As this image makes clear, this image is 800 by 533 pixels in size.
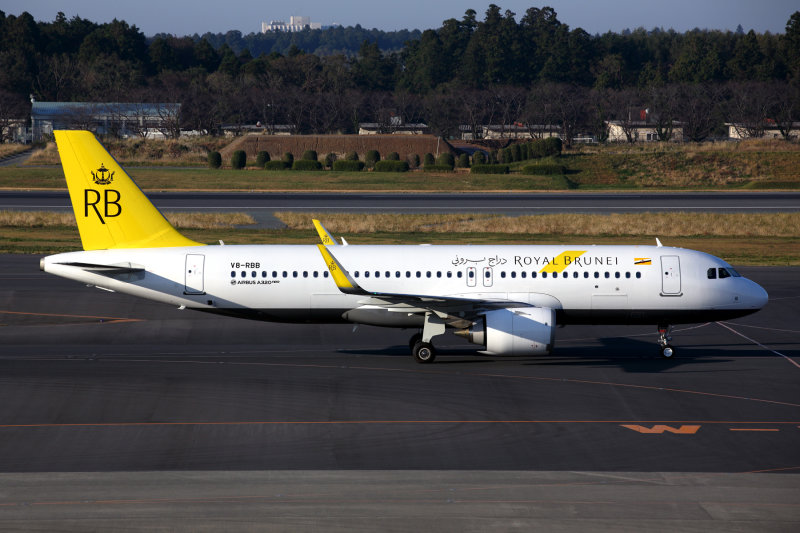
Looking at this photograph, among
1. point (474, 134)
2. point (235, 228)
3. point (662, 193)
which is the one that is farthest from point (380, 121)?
point (235, 228)

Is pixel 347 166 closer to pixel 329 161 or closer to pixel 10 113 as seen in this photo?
pixel 329 161

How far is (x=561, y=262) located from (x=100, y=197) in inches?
683

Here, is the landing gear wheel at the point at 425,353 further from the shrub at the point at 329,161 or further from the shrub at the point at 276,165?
the shrub at the point at 329,161

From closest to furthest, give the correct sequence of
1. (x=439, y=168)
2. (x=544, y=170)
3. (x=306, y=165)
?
1. (x=544, y=170)
2. (x=306, y=165)
3. (x=439, y=168)

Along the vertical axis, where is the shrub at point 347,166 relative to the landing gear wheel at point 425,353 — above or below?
above

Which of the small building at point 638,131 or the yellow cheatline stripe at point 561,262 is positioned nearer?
the yellow cheatline stripe at point 561,262

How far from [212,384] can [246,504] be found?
10.7 metres

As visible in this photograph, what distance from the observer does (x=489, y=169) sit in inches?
4860

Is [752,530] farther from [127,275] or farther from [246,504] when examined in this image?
[127,275]

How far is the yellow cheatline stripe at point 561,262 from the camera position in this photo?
32594 mm

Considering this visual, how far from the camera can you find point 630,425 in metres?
24.8

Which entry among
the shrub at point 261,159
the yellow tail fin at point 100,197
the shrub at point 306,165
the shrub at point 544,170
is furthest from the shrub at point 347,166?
the yellow tail fin at point 100,197

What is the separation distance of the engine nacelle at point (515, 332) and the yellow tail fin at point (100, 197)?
1279 centimetres

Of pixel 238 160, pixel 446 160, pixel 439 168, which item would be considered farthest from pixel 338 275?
pixel 446 160
